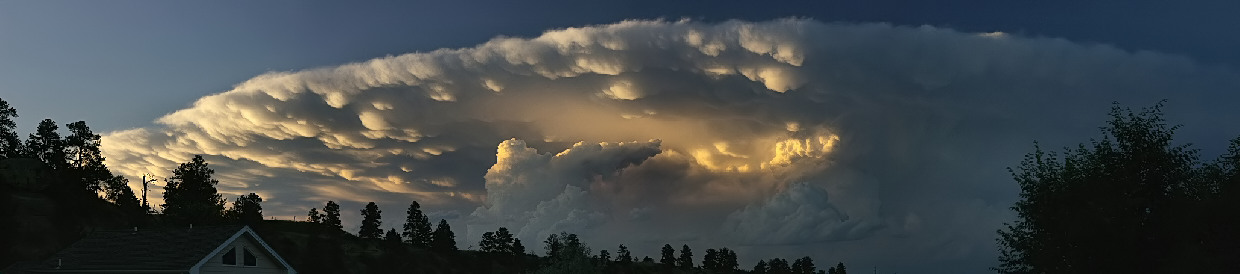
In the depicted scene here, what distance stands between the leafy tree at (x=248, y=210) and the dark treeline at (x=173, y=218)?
0.16 meters

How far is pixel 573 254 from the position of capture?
60750 millimetres

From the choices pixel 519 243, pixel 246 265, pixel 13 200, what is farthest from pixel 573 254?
pixel 519 243

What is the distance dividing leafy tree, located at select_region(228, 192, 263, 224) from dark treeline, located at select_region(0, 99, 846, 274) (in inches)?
6.2

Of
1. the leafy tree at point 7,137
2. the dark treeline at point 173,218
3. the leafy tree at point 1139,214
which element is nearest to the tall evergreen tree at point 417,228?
the dark treeline at point 173,218

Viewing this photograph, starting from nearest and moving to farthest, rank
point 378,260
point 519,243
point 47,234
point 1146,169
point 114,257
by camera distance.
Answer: point 1146,169, point 114,257, point 47,234, point 378,260, point 519,243

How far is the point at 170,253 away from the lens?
6084 centimetres

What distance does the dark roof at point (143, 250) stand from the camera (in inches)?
2361

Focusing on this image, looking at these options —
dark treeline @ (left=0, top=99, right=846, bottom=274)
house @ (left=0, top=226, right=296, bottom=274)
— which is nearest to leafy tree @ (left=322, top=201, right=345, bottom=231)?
dark treeline @ (left=0, top=99, right=846, bottom=274)

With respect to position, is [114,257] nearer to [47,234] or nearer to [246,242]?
[246,242]

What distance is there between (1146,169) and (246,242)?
56.9 m

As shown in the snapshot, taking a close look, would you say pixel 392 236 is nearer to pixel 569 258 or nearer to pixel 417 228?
pixel 417 228

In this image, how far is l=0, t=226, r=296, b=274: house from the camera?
5988 cm

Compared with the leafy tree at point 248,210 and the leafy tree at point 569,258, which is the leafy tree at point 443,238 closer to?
the leafy tree at point 248,210

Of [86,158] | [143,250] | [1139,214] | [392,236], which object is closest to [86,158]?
[86,158]
